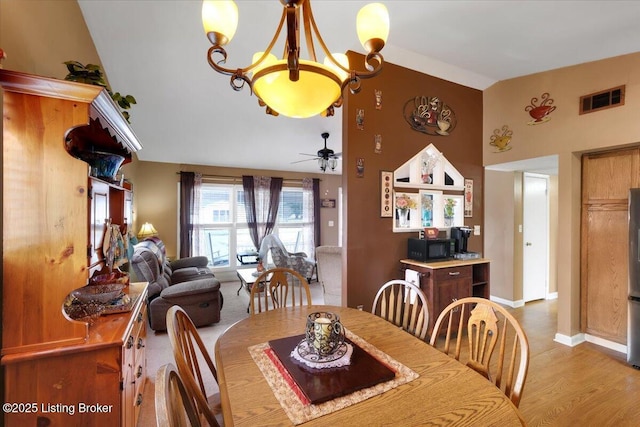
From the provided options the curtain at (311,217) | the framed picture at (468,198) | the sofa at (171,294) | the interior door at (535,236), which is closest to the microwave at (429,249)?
the framed picture at (468,198)

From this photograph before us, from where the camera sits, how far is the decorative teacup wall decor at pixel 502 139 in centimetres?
334

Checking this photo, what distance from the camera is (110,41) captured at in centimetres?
244

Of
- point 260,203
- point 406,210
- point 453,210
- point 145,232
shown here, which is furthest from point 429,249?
point 145,232

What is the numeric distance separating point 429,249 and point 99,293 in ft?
8.95

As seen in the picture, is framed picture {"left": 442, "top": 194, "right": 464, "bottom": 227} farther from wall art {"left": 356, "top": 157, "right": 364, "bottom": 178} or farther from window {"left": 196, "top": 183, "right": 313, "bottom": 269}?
window {"left": 196, "top": 183, "right": 313, "bottom": 269}

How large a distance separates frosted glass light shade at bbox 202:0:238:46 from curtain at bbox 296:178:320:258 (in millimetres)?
5572

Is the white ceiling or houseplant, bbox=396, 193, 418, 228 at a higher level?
the white ceiling

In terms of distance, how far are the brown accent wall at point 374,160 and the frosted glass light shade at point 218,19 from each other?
170 cm

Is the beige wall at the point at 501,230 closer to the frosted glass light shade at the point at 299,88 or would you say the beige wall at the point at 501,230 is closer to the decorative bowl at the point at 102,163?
the frosted glass light shade at the point at 299,88

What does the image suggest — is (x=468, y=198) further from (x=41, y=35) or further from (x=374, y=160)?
(x=41, y=35)

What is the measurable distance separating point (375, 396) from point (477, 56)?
324 centimetres

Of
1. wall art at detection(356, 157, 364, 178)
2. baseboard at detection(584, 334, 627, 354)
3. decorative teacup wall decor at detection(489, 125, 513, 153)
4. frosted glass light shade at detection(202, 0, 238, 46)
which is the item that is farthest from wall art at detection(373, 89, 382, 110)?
baseboard at detection(584, 334, 627, 354)

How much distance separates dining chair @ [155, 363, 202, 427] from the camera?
580 millimetres

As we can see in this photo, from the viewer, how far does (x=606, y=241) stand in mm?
2811
